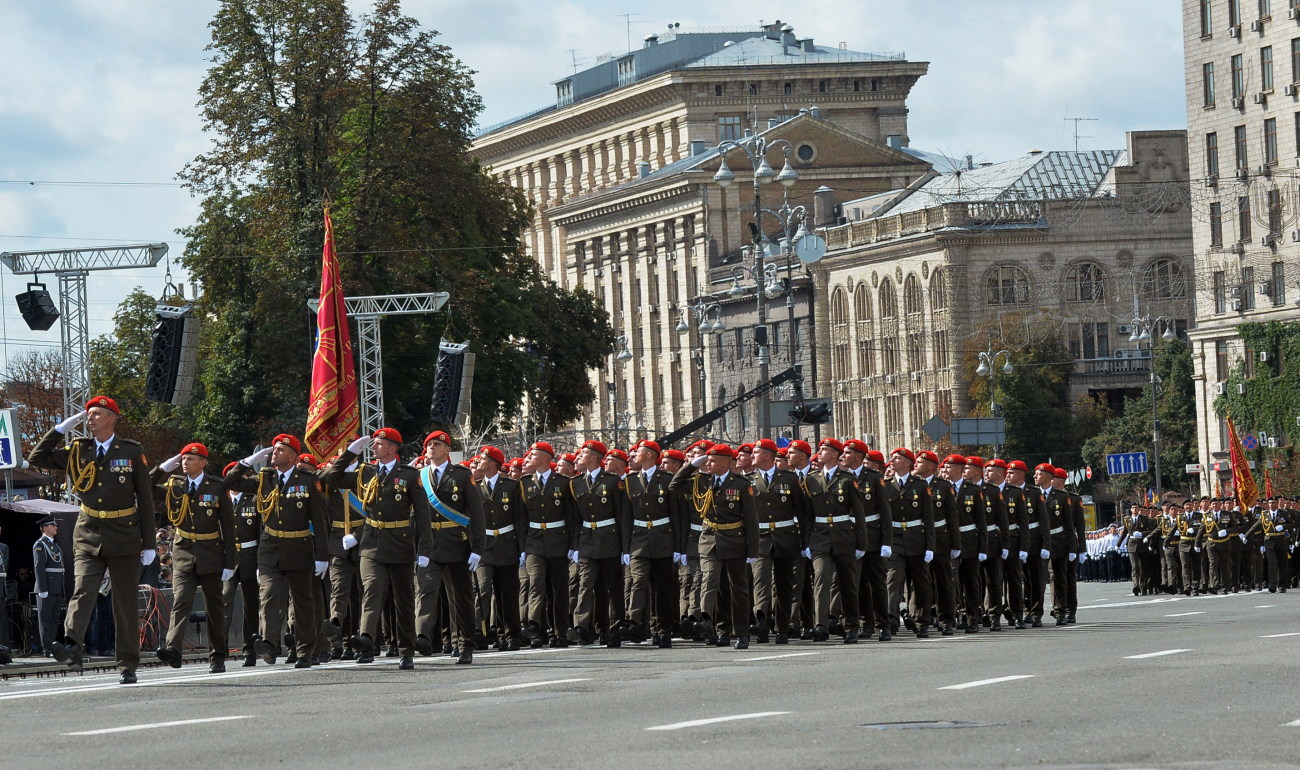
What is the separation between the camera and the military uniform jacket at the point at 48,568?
2514cm

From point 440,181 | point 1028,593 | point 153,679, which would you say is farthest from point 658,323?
point 153,679

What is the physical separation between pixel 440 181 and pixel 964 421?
12.1 m

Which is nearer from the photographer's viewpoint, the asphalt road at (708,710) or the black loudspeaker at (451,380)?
the asphalt road at (708,710)

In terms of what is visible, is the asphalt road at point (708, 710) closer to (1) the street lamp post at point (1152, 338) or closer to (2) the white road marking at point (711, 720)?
(2) the white road marking at point (711, 720)

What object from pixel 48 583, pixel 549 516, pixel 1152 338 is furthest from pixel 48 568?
pixel 1152 338

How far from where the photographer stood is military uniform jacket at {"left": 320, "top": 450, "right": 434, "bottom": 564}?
64.2 feet

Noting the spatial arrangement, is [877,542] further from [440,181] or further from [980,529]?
[440,181]

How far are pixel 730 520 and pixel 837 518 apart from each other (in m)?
1.59

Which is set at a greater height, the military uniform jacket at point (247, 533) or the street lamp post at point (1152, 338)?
the street lamp post at point (1152, 338)

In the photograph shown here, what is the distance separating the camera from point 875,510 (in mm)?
24234

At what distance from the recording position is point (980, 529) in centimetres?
2652

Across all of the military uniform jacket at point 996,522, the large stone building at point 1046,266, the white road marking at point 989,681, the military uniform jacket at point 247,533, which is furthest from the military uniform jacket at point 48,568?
the large stone building at point 1046,266

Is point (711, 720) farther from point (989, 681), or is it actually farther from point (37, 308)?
point (37, 308)

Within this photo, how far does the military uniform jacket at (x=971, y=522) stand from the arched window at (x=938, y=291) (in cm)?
7682
